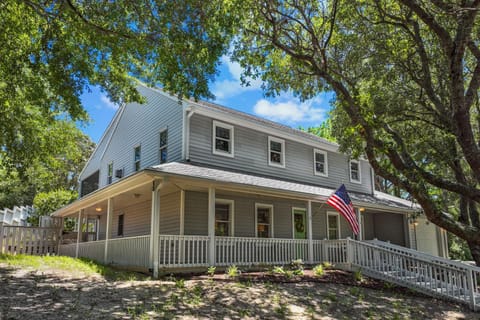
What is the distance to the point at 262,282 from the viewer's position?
9.59 m

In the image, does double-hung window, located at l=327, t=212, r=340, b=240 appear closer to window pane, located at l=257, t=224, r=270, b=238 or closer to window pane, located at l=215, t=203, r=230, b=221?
window pane, located at l=257, t=224, r=270, b=238

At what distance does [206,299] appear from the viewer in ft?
24.6

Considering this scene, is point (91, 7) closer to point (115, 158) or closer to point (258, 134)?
point (258, 134)

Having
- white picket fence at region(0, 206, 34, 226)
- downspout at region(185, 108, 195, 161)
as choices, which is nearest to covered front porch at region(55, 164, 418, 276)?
downspout at region(185, 108, 195, 161)

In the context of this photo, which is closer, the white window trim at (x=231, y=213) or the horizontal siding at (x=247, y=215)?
the horizontal siding at (x=247, y=215)

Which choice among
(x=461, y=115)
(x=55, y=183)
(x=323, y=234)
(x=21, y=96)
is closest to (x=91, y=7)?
(x=21, y=96)

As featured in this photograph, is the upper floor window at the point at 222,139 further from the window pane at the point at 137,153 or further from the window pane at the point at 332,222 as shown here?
the window pane at the point at 332,222

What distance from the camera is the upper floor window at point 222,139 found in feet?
45.7

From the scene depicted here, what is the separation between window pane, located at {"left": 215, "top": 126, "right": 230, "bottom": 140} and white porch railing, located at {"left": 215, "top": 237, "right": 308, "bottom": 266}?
4.11 metres

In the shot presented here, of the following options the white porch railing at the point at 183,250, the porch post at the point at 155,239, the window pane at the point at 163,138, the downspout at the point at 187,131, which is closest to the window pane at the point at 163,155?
the window pane at the point at 163,138

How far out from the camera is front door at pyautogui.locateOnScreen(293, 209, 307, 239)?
15805 millimetres

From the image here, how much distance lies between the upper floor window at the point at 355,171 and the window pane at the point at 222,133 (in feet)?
27.5

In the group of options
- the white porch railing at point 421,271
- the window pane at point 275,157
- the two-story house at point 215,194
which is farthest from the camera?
the window pane at point 275,157

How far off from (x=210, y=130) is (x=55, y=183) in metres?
28.9
